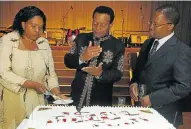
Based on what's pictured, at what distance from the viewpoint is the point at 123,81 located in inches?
272

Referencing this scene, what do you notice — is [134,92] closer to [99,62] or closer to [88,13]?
[99,62]

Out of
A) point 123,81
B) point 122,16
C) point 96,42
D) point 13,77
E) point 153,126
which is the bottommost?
point 123,81

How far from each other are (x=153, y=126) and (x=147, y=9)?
34.7 feet

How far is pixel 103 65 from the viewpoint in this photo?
2926 mm

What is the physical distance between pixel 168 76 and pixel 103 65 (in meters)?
0.63

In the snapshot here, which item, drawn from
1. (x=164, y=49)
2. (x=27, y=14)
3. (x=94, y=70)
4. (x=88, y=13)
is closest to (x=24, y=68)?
(x=27, y=14)

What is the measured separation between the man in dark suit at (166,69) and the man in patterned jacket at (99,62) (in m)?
0.28

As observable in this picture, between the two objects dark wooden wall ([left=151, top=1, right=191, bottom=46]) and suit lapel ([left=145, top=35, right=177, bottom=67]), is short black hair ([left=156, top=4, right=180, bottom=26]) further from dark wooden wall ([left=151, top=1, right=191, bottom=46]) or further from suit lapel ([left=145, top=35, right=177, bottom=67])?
dark wooden wall ([left=151, top=1, right=191, bottom=46])

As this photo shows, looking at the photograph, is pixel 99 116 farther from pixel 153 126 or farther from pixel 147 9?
pixel 147 9

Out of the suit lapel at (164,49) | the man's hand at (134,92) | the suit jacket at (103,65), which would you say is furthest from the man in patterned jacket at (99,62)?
the suit lapel at (164,49)

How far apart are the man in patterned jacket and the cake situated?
1.61ft

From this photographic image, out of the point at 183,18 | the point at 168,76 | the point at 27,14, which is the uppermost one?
the point at 183,18

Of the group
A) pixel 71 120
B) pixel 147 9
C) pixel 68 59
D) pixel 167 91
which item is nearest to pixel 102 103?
pixel 68 59

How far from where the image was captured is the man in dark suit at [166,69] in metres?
2.51
